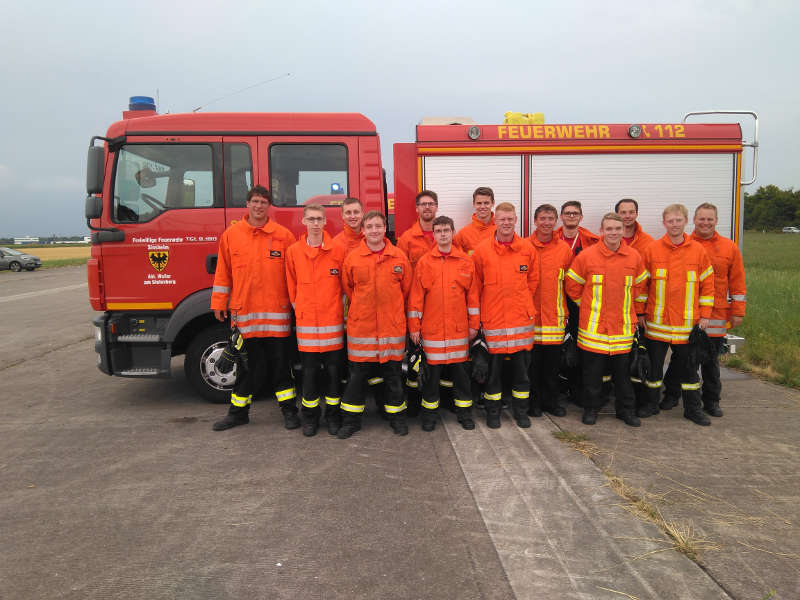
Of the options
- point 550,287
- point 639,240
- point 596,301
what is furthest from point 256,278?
→ point 639,240

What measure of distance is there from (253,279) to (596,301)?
2827 mm

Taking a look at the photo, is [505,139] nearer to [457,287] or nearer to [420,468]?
[457,287]

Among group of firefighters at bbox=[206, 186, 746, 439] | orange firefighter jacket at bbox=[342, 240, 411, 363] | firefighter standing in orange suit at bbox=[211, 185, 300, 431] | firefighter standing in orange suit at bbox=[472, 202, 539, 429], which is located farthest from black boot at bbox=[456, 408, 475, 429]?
firefighter standing in orange suit at bbox=[211, 185, 300, 431]

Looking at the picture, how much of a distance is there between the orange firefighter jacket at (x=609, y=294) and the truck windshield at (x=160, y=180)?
11.4ft

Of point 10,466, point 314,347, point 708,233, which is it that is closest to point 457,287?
point 314,347

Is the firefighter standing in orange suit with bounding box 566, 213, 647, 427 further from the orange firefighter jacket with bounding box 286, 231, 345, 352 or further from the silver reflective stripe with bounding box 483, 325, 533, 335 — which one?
the orange firefighter jacket with bounding box 286, 231, 345, 352

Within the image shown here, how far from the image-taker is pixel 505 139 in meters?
5.30

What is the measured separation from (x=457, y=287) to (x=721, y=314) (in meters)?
2.43

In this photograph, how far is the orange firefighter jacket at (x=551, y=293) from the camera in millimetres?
4617

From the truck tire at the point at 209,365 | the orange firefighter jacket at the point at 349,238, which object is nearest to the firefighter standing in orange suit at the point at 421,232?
the orange firefighter jacket at the point at 349,238

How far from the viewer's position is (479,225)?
16.3 ft

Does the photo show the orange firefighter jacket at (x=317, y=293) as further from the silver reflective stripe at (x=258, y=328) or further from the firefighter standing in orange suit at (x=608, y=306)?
the firefighter standing in orange suit at (x=608, y=306)

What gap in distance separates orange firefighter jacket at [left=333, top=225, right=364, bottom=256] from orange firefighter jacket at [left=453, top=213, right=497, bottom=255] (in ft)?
2.93

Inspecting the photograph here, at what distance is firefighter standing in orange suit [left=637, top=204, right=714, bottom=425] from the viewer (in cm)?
452
